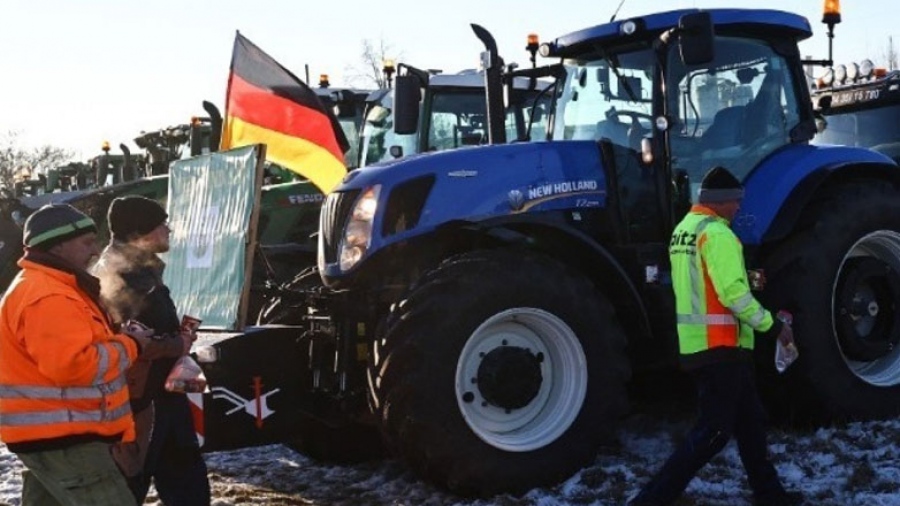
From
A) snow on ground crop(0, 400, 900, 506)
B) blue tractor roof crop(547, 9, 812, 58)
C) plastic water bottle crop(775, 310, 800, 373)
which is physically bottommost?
snow on ground crop(0, 400, 900, 506)

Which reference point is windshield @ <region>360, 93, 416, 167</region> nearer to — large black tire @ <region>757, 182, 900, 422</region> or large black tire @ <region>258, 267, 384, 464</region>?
large black tire @ <region>258, 267, 384, 464</region>

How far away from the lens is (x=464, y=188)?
6461 mm

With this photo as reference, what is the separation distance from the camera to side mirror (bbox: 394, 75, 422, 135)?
764 cm

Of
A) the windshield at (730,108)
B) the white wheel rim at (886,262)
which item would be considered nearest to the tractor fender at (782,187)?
the windshield at (730,108)

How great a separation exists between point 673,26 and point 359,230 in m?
2.19

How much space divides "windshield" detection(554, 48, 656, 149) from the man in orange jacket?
3.69 meters

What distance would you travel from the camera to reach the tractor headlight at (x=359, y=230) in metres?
6.32

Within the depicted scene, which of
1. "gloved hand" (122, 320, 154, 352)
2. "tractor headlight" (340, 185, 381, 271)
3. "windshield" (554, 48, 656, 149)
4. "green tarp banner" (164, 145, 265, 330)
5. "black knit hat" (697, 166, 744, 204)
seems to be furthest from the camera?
"green tarp banner" (164, 145, 265, 330)

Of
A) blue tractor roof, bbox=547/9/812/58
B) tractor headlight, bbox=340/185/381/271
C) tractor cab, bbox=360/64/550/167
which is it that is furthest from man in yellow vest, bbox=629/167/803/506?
tractor cab, bbox=360/64/550/167

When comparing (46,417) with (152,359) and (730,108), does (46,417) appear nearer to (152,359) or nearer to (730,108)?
(152,359)

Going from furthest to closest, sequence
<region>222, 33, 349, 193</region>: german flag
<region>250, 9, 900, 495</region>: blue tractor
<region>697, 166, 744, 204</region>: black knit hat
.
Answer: <region>222, 33, 349, 193</region>: german flag, <region>250, 9, 900, 495</region>: blue tractor, <region>697, 166, 744, 204</region>: black knit hat

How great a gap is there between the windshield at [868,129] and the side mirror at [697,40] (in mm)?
6450

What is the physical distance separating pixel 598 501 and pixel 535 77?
3.12m

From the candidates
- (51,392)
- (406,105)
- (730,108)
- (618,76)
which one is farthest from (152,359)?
(730,108)
